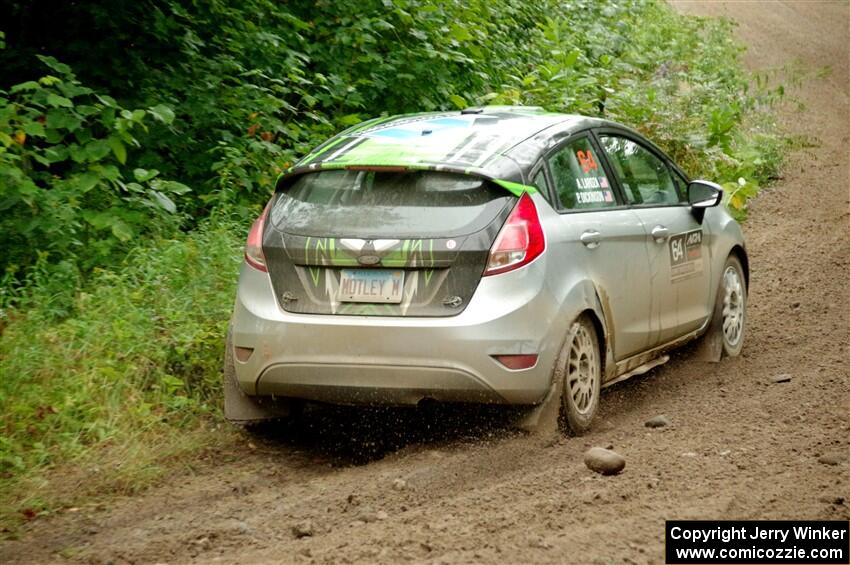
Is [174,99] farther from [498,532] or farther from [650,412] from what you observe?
[498,532]

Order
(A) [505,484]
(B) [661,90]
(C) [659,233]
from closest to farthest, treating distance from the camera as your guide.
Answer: (A) [505,484], (C) [659,233], (B) [661,90]

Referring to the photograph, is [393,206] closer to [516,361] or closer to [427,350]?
[427,350]

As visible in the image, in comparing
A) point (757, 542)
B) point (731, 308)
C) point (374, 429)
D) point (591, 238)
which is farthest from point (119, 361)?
point (731, 308)

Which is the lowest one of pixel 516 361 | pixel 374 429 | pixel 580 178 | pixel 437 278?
pixel 374 429

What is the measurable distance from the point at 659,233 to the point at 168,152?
460 centimetres

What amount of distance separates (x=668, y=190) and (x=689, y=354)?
1247mm

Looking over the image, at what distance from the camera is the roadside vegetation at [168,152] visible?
6.44 m

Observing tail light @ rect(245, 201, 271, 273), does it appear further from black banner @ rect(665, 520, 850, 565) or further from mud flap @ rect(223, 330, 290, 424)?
black banner @ rect(665, 520, 850, 565)

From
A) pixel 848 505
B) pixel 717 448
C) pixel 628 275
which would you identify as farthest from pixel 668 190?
pixel 848 505

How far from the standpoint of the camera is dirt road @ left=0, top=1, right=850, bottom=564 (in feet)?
15.2

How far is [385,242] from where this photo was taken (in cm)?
583

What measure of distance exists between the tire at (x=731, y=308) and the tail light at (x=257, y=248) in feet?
10.9

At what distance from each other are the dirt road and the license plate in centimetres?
80

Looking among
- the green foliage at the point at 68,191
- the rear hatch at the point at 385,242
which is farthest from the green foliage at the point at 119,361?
the rear hatch at the point at 385,242
